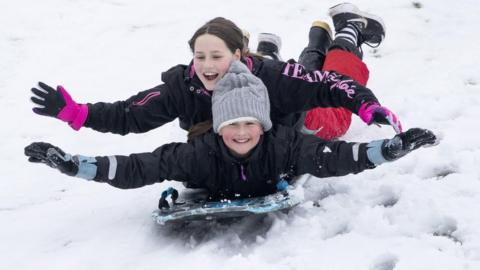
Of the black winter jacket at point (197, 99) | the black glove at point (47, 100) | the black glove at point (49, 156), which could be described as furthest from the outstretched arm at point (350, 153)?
the black glove at point (47, 100)

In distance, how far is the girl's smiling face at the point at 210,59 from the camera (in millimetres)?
2953

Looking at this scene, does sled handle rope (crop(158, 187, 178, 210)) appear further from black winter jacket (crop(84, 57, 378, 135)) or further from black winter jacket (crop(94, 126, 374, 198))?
black winter jacket (crop(84, 57, 378, 135))

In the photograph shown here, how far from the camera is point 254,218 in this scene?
2863 mm

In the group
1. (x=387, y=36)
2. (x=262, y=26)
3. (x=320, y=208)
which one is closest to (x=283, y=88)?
(x=320, y=208)

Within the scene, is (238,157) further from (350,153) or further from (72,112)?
(72,112)

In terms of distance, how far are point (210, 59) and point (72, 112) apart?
0.82 meters

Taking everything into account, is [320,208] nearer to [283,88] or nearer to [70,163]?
[283,88]

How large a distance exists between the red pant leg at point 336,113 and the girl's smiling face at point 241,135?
86cm

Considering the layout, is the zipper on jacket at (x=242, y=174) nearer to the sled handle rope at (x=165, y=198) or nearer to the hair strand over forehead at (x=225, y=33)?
the sled handle rope at (x=165, y=198)

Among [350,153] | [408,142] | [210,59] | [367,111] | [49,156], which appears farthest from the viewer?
[210,59]

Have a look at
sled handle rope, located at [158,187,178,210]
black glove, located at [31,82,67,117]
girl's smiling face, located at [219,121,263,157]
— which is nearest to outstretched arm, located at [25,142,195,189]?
sled handle rope, located at [158,187,178,210]

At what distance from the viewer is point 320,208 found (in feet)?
9.12

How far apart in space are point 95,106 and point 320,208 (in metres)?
1.41

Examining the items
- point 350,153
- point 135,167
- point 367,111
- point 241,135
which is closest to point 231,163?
point 241,135
